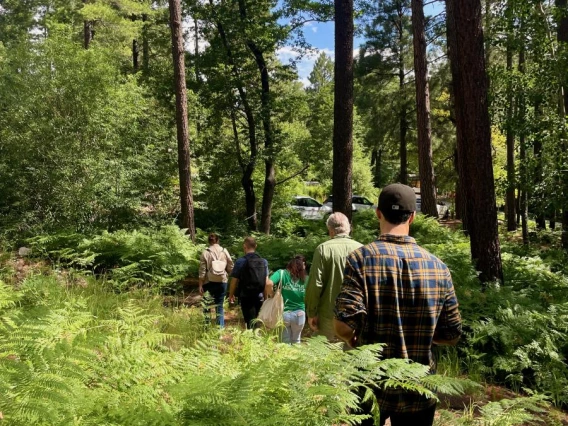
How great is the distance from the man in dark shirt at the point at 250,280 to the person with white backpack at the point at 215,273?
2.32 feet

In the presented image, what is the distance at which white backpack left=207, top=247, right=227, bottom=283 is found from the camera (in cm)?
676

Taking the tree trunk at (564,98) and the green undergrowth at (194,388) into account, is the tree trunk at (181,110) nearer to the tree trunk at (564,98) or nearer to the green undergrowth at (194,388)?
the tree trunk at (564,98)

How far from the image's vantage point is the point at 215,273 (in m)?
6.77

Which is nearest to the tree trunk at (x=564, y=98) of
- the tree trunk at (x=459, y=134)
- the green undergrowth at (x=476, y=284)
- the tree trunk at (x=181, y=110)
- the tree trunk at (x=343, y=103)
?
the green undergrowth at (x=476, y=284)

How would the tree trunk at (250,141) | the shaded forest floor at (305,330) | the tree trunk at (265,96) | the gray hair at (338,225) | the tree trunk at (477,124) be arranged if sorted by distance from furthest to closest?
the tree trunk at (250,141)
the tree trunk at (265,96)
the tree trunk at (477,124)
the gray hair at (338,225)
the shaded forest floor at (305,330)

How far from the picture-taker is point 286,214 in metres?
19.5

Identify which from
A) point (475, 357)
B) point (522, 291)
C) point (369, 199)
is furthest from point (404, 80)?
point (475, 357)

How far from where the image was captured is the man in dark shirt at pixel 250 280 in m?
5.96

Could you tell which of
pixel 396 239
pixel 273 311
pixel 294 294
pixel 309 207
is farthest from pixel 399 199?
pixel 309 207

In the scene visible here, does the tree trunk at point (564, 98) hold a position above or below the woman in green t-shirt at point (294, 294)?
above

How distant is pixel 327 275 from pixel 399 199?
180 centimetres

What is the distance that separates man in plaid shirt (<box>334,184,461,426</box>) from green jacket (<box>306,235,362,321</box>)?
5.17ft

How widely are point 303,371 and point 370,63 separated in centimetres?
2478

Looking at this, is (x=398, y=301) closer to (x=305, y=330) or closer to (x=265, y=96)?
(x=305, y=330)
